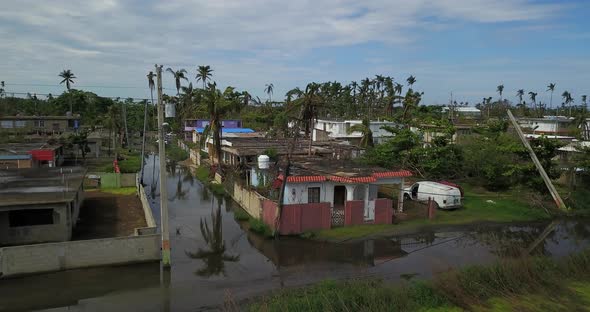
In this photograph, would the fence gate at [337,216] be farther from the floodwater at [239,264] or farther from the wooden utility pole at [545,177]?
the wooden utility pole at [545,177]

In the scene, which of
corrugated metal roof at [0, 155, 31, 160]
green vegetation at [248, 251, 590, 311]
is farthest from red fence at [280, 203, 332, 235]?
corrugated metal roof at [0, 155, 31, 160]

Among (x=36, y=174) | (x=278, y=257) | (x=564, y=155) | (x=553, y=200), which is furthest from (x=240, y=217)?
(x=564, y=155)

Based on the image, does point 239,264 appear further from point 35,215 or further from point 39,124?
point 39,124

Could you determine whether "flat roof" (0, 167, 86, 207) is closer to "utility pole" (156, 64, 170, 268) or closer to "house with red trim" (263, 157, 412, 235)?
"utility pole" (156, 64, 170, 268)

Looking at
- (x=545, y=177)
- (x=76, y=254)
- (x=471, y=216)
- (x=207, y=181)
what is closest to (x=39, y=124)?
(x=207, y=181)

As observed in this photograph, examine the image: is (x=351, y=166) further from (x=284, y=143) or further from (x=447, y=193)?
(x=284, y=143)
